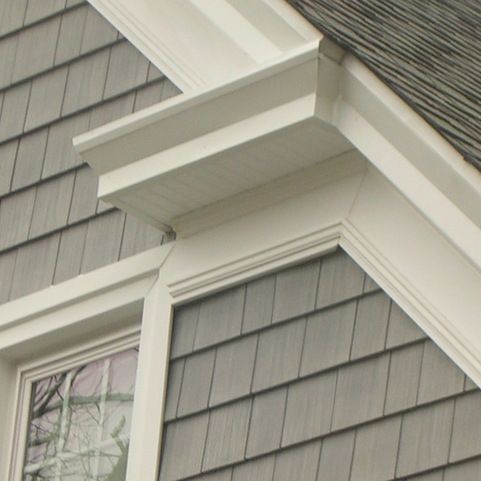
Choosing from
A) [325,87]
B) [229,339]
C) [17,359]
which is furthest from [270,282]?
[17,359]

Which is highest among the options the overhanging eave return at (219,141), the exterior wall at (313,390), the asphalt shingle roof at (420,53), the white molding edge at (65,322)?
the asphalt shingle roof at (420,53)

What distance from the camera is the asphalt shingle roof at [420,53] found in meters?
7.43

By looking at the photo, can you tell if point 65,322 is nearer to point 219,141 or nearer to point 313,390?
point 219,141

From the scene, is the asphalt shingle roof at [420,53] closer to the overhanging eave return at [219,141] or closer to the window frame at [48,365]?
the overhanging eave return at [219,141]

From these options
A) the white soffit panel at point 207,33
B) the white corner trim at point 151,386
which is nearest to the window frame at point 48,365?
the white corner trim at point 151,386

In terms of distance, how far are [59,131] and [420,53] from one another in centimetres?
151

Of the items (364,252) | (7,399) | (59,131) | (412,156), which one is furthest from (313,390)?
(59,131)

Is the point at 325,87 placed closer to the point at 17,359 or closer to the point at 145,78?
the point at 145,78

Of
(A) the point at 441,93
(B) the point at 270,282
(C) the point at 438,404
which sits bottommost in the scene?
(C) the point at 438,404

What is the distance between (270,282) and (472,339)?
923 millimetres

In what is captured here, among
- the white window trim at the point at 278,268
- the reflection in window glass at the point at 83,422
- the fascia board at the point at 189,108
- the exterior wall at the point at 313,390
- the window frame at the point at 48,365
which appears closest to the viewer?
the exterior wall at the point at 313,390

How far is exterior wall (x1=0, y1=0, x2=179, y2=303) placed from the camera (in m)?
8.57

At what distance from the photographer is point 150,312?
8.16m

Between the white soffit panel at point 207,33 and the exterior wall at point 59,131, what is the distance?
9cm
